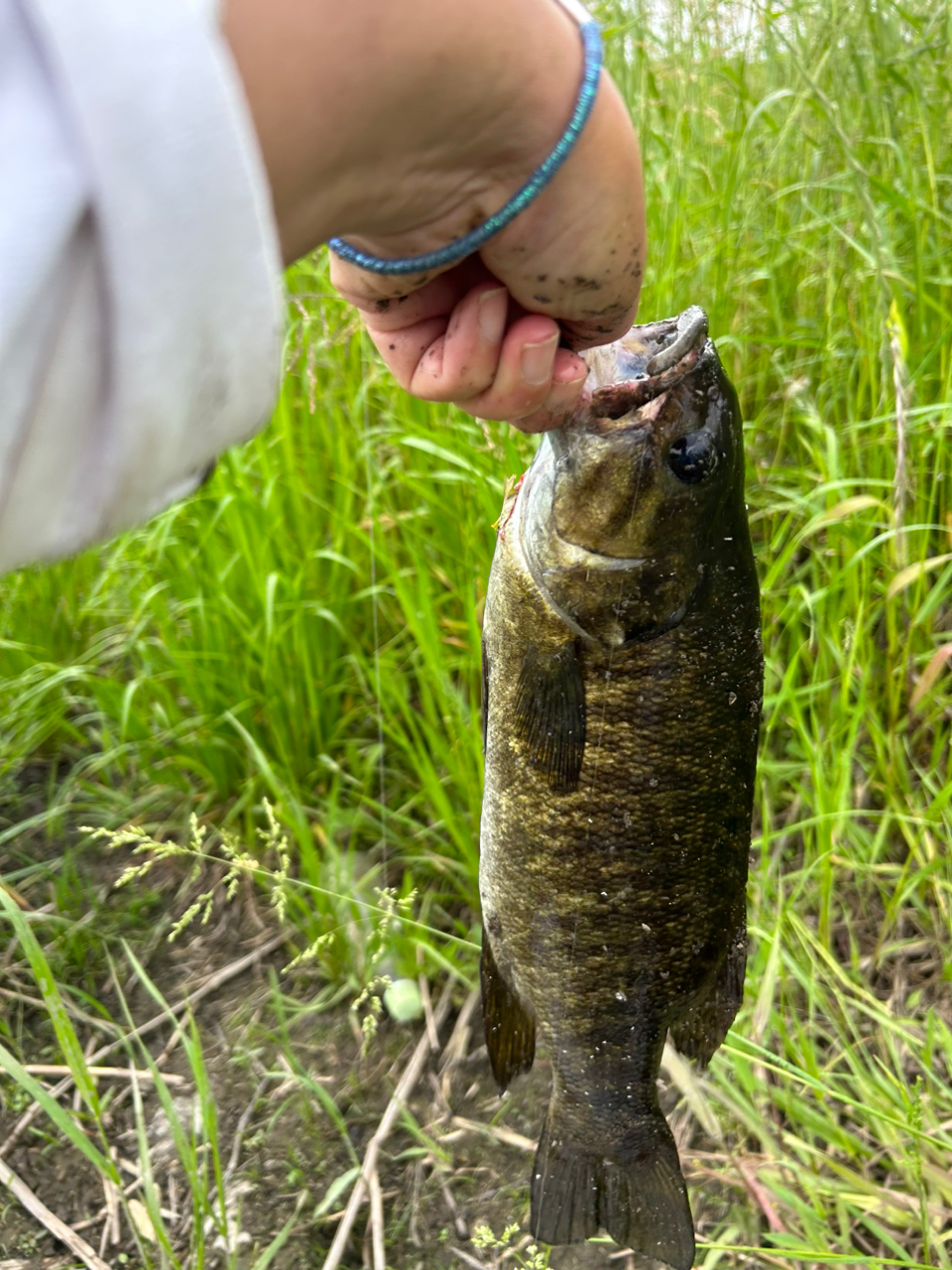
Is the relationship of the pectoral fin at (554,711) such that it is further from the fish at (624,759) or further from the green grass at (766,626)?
the green grass at (766,626)

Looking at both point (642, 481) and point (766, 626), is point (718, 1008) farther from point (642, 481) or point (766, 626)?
point (766, 626)

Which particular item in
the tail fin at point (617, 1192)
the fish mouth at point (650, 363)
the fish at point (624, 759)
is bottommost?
the tail fin at point (617, 1192)

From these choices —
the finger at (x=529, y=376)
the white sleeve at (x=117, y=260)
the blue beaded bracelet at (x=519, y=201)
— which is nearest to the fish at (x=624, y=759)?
the finger at (x=529, y=376)

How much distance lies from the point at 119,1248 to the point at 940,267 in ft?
9.34

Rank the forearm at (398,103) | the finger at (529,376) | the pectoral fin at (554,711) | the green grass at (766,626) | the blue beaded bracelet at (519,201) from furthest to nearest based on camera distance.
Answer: the green grass at (766,626) → the pectoral fin at (554,711) → the finger at (529,376) → the blue beaded bracelet at (519,201) → the forearm at (398,103)

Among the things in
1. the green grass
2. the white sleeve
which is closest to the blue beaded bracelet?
the white sleeve

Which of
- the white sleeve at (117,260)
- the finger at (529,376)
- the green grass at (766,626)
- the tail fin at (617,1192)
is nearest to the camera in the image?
the white sleeve at (117,260)

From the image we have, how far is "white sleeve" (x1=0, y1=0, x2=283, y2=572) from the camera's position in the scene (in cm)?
56

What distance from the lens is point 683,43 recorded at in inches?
105

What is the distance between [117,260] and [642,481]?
0.87m

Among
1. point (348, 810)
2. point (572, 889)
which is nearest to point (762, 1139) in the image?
point (572, 889)

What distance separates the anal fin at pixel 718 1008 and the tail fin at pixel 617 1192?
0.13 m

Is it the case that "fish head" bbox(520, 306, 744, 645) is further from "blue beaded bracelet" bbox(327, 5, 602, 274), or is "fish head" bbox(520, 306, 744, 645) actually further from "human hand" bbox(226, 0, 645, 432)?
"blue beaded bracelet" bbox(327, 5, 602, 274)

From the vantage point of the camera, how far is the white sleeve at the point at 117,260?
564mm
